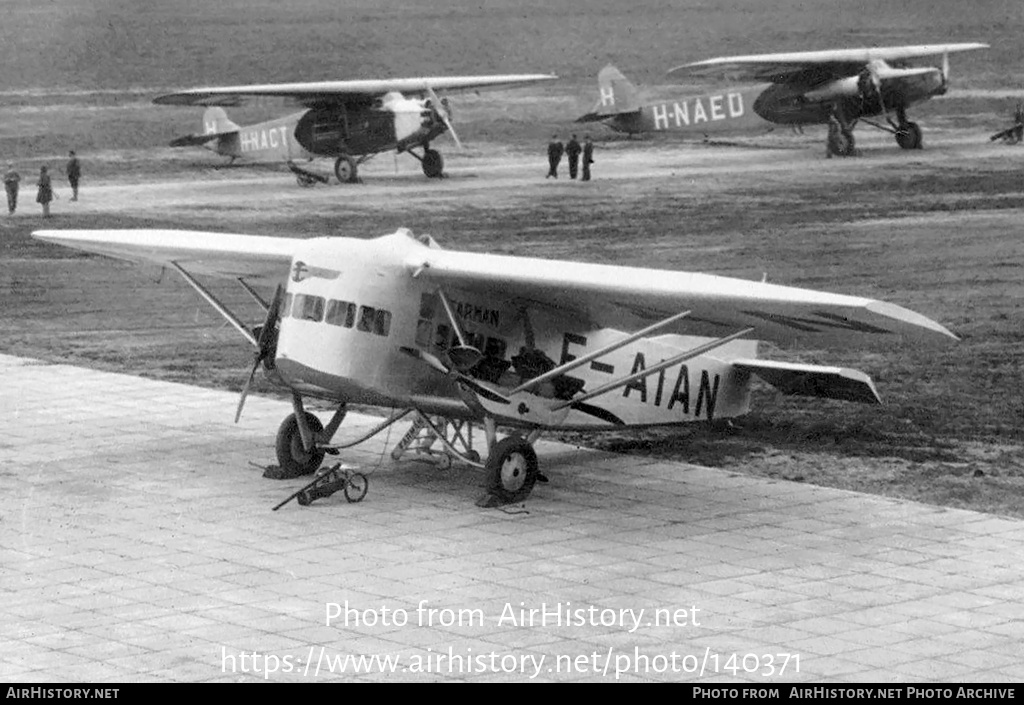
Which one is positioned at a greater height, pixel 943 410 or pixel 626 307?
pixel 626 307

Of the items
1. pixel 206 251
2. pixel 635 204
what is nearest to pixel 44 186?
pixel 635 204

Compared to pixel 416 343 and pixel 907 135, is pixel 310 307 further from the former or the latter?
pixel 907 135

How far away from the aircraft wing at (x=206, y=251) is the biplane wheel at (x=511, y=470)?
3223 millimetres

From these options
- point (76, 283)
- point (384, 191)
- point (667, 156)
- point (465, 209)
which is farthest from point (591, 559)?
point (667, 156)

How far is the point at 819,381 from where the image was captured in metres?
23.3

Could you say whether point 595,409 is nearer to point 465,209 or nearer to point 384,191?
point 465,209

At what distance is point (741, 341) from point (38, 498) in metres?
8.24

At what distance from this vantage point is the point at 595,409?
22.9m

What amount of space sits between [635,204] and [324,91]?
9.79 meters

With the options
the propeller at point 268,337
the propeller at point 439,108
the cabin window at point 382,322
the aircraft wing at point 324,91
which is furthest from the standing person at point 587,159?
the cabin window at point 382,322

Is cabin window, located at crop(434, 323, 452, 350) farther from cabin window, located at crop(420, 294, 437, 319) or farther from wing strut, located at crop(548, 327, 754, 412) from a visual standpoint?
wing strut, located at crop(548, 327, 754, 412)

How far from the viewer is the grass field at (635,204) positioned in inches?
1038

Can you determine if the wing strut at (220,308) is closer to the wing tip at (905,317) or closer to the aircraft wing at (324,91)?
the wing tip at (905,317)

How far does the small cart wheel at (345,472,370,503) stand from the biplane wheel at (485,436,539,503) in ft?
4.55
